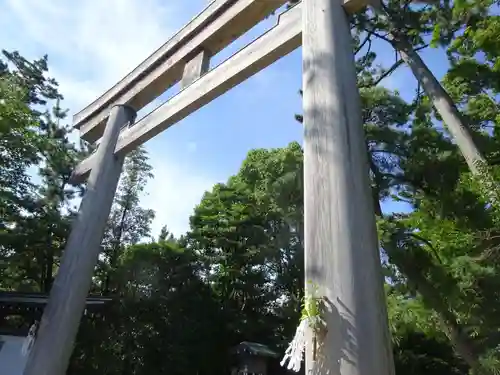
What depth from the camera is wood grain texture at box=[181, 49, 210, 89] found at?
363 centimetres

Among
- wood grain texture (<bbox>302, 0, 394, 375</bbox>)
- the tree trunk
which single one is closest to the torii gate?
wood grain texture (<bbox>302, 0, 394, 375</bbox>)

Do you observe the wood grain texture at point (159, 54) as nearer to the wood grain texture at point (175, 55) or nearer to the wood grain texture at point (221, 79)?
the wood grain texture at point (175, 55)

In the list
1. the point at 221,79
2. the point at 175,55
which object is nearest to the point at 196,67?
the point at 175,55

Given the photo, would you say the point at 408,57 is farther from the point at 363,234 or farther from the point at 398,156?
the point at 363,234

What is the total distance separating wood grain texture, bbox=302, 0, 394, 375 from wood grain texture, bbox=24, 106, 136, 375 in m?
2.40

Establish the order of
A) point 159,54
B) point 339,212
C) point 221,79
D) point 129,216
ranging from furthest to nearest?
point 129,216 → point 159,54 → point 221,79 → point 339,212

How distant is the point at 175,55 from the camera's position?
3.95 meters

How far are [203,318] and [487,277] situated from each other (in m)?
8.62

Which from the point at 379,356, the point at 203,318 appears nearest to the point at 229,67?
the point at 379,356

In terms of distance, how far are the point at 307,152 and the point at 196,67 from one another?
207cm

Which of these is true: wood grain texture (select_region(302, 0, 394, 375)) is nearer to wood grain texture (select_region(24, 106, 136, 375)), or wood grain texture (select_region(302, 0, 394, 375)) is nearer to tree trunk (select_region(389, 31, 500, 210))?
tree trunk (select_region(389, 31, 500, 210))

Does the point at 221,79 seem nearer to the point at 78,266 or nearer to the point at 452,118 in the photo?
the point at 78,266

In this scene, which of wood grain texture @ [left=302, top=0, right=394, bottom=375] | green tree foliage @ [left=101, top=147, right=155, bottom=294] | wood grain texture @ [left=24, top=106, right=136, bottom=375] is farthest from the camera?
green tree foliage @ [left=101, top=147, right=155, bottom=294]

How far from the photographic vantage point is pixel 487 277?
141 inches
